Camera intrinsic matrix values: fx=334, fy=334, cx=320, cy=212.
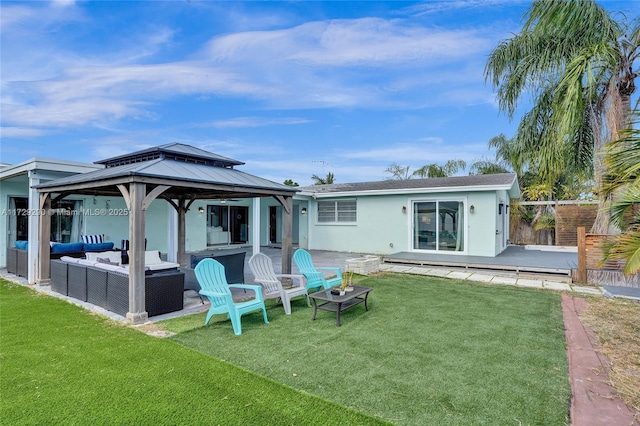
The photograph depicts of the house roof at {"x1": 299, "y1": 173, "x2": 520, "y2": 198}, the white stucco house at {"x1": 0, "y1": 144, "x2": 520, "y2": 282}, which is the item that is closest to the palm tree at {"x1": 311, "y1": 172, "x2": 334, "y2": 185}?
the white stucco house at {"x1": 0, "y1": 144, "x2": 520, "y2": 282}

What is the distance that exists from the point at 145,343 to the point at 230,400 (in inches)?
76.6

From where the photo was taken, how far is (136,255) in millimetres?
5059

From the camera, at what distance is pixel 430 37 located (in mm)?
11062

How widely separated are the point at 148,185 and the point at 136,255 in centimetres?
137

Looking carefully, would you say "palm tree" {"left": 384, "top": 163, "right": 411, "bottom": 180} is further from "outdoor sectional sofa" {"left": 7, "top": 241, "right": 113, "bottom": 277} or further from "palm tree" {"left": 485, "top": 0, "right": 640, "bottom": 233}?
"outdoor sectional sofa" {"left": 7, "top": 241, "right": 113, "bottom": 277}

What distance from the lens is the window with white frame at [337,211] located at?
14.9 meters

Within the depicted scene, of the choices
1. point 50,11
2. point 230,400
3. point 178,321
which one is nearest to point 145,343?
point 178,321

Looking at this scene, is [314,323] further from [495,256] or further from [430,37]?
[430,37]

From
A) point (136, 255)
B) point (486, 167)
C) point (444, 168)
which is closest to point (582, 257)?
point (136, 255)

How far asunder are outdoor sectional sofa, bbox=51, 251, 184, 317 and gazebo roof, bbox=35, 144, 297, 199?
4.90 feet

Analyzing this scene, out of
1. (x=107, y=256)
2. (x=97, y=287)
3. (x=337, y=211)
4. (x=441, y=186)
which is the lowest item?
(x=97, y=287)

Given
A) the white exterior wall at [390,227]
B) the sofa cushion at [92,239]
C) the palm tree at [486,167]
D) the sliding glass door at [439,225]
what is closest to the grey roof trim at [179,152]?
the sofa cushion at [92,239]

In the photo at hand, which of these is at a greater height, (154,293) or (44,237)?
(44,237)

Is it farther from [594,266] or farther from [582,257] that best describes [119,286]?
[594,266]
